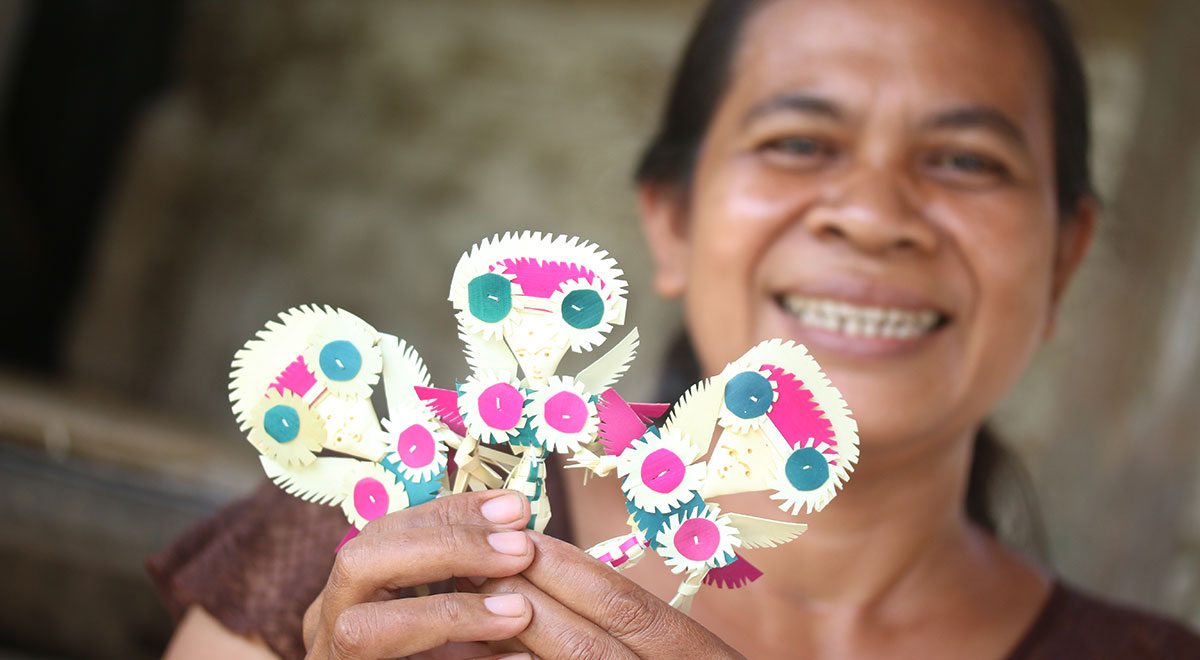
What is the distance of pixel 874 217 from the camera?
118 centimetres

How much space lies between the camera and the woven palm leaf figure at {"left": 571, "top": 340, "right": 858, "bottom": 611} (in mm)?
791

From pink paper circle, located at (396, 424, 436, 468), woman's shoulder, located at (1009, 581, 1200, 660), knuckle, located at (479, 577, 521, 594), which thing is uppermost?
pink paper circle, located at (396, 424, 436, 468)

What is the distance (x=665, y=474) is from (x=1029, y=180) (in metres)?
0.69

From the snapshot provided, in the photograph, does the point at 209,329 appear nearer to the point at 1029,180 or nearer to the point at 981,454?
the point at 981,454

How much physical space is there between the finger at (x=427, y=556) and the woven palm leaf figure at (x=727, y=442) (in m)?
0.08

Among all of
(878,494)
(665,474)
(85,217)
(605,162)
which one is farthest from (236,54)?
(665,474)

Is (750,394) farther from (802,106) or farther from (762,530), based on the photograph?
(802,106)

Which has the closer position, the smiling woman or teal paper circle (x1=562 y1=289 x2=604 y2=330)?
teal paper circle (x1=562 y1=289 x2=604 y2=330)

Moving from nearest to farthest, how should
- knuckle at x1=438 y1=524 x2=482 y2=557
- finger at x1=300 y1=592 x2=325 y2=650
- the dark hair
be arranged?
1. knuckle at x1=438 y1=524 x2=482 y2=557
2. finger at x1=300 y1=592 x2=325 y2=650
3. the dark hair

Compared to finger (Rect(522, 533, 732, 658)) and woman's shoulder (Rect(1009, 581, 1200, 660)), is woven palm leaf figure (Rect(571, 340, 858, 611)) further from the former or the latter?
woman's shoulder (Rect(1009, 581, 1200, 660))

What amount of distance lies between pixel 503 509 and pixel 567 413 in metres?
0.08

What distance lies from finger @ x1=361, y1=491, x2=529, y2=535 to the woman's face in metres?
0.49

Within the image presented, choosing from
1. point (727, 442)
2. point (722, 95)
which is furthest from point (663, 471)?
point (722, 95)

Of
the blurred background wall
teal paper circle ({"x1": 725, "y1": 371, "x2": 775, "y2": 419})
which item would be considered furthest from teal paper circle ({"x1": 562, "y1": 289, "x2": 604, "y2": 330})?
the blurred background wall
